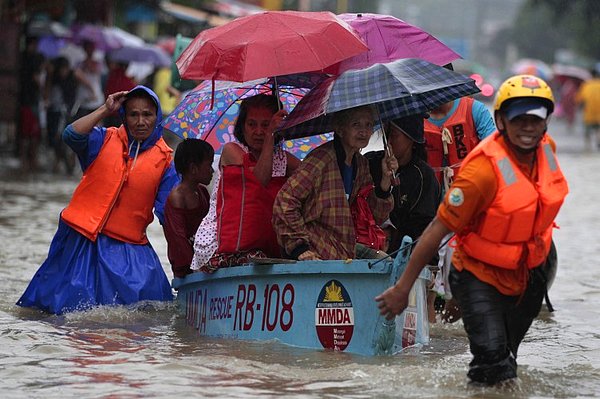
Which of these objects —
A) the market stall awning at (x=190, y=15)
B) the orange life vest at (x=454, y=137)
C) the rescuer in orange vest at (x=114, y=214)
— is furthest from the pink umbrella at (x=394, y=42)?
the market stall awning at (x=190, y=15)

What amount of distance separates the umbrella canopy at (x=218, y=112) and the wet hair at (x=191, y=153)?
1.17ft

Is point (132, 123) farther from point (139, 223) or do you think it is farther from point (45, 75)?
point (45, 75)

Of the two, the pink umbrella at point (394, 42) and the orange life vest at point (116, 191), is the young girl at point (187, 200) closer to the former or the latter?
the orange life vest at point (116, 191)

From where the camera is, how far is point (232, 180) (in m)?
8.09

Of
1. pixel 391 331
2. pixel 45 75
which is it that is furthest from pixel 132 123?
pixel 45 75

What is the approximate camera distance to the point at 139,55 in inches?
984

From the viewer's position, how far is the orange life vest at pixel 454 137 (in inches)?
364

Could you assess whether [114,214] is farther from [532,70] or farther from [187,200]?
[532,70]

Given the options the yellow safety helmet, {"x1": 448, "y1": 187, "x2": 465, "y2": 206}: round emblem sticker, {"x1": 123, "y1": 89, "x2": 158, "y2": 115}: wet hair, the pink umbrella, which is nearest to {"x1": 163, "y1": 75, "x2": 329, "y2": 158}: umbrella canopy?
{"x1": 123, "y1": 89, "x2": 158, "y2": 115}: wet hair

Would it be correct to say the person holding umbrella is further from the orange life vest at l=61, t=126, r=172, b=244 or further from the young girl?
the orange life vest at l=61, t=126, r=172, b=244

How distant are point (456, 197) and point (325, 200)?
5.59 ft

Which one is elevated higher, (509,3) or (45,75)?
(509,3)

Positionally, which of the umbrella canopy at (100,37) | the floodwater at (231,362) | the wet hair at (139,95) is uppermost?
the umbrella canopy at (100,37)

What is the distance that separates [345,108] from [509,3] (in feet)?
544
